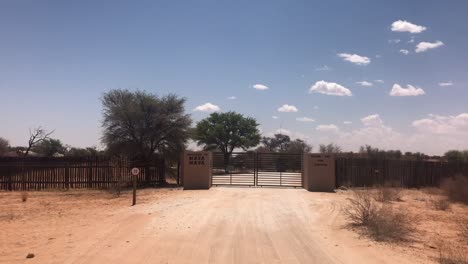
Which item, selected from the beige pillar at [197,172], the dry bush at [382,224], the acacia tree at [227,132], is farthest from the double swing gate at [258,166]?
the acacia tree at [227,132]

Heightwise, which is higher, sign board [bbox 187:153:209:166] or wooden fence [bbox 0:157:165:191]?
sign board [bbox 187:153:209:166]

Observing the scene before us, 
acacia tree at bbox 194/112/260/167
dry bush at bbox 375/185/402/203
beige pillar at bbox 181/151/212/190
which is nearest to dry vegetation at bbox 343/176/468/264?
dry bush at bbox 375/185/402/203

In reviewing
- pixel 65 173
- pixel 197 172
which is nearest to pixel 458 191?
pixel 197 172

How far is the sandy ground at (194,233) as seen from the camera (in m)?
10.8

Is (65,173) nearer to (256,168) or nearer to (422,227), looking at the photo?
(256,168)

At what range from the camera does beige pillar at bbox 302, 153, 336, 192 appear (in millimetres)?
28094

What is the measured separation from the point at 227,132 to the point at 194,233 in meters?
47.2

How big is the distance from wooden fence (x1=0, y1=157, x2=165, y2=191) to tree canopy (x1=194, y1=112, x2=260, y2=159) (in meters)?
28.5

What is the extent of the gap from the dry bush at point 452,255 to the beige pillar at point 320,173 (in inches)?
604

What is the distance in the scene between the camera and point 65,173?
30.1 meters

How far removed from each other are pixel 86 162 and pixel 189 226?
57.9 feet

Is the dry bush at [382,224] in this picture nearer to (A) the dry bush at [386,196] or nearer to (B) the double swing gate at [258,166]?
(A) the dry bush at [386,196]

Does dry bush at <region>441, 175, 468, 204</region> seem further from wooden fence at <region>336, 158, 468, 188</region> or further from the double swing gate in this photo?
the double swing gate

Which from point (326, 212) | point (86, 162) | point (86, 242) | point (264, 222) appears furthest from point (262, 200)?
point (86, 162)
